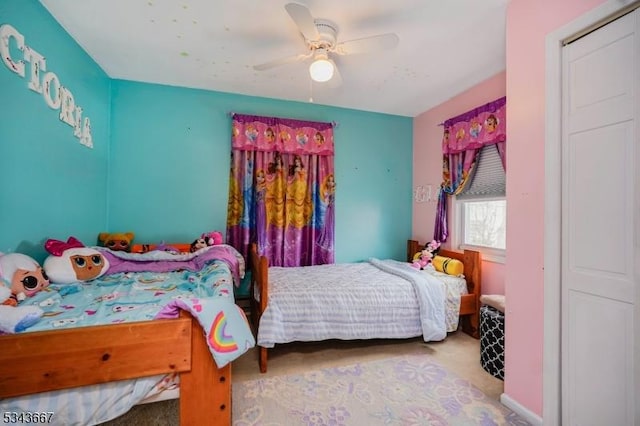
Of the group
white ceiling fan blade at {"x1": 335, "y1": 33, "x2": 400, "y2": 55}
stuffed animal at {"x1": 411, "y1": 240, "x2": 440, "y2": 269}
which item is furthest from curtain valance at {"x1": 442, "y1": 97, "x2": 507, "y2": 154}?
white ceiling fan blade at {"x1": 335, "y1": 33, "x2": 400, "y2": 55}

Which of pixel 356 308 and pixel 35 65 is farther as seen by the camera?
pixel 356 308

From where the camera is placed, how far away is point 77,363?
1.15 m

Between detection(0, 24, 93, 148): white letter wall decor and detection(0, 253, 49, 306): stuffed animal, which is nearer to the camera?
detection(0, 253, 49, 306): stuffed animal

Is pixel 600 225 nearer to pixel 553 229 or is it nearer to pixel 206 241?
pixel 553 229

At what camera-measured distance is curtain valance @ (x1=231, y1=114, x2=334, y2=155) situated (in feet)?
10.5

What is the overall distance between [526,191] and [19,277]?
110 inches

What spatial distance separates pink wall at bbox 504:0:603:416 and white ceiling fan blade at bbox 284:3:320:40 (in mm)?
1215

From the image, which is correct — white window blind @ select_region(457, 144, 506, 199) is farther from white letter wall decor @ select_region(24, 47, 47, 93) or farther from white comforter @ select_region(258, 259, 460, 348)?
white letter wall decor @ select_region(24, 47, 47, 93)

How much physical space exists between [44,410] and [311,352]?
5.51ft

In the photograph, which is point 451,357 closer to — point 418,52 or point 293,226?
point 293,226

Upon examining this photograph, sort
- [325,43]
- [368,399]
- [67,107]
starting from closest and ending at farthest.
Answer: [368,399]
[325,43]
[67,107]

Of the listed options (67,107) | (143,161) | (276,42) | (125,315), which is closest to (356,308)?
(125,315)

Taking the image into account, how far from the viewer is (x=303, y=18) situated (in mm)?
1614

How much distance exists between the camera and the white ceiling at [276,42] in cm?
185
